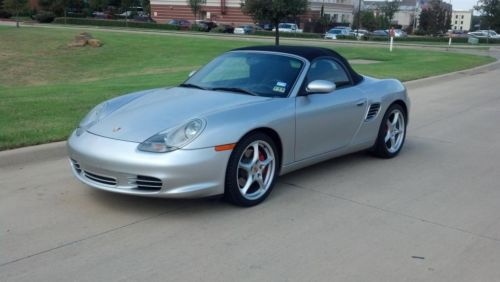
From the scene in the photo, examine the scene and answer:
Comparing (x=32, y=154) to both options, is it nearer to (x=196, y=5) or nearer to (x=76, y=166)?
(x=76, y=166)

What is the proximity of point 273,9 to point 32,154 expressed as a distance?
72.4ft

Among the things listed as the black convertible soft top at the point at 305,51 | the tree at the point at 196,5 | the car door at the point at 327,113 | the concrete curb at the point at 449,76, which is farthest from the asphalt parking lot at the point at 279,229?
the tree at the point at 196,5

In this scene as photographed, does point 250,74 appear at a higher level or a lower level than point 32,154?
higher

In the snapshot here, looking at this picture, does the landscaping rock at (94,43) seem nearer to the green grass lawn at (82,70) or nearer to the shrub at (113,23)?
the green grass lawn at (82,70)

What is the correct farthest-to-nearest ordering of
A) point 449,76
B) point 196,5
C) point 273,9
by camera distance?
Answer: point 196,5 < point 273,9 < point 449,76

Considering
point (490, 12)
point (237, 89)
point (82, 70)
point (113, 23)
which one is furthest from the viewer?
point (113, 23)

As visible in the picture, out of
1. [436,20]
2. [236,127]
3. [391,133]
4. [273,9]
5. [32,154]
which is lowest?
[32,154]

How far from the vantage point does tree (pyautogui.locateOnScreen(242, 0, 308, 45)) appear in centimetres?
2695

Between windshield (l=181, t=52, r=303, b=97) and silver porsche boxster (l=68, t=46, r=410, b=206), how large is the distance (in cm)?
1

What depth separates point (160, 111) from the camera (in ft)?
16.2

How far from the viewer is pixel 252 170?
194 inches

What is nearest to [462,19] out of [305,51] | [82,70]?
[82,70]

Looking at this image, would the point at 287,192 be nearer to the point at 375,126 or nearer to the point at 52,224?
the point at 375,126

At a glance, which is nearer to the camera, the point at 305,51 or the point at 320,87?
the point at 320,87
